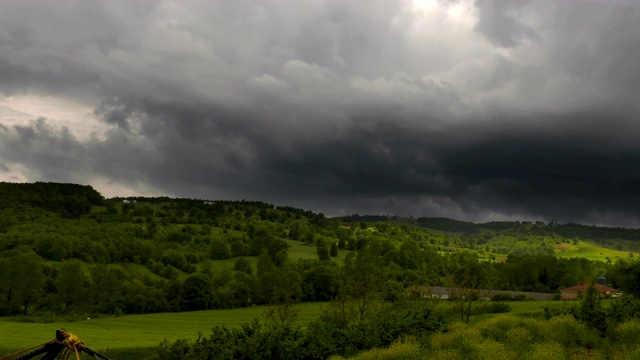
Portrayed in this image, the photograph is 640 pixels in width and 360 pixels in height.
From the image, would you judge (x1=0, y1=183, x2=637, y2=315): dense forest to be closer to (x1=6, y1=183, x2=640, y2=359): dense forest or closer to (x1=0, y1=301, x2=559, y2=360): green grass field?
(x1=6, y1=183, x2=640, y2=359): dense forest

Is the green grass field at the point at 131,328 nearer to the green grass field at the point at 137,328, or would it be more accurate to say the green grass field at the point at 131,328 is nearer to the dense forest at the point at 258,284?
the green grass field at the point at 137,328

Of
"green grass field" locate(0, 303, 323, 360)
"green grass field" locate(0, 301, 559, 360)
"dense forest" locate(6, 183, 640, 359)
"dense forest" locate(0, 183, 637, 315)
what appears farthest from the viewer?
"dense forest" locate(0, 183, 637, 315)

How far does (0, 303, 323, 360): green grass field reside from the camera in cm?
6797

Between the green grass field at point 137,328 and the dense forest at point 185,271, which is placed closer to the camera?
the green grass field at point 137,328

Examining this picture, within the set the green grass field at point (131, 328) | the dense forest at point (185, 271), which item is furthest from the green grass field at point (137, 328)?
the dense forest at point (185, 271)

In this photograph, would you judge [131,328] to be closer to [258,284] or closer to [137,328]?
[137,328]

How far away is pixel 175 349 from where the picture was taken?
2213 inches

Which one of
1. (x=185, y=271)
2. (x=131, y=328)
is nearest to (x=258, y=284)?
(x=131, y=328)

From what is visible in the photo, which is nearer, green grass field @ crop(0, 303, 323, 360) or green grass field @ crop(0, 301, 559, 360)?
green grass field @ crop(0, 301, 559, 360)

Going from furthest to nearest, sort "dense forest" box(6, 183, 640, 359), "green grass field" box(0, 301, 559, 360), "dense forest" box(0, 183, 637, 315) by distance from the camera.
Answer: "dense forest" box(0, 183, 637, 315)
"green grass field" box(0, 301, 559, 360)
"dense forest" box(6, 183, 640, 359)

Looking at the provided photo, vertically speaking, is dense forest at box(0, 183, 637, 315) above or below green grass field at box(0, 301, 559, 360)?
above

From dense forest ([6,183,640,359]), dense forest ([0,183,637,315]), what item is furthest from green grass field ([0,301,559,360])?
dense forest ([0,183,637,315])

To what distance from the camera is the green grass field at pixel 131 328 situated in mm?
67969

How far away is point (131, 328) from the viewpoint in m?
88.2
